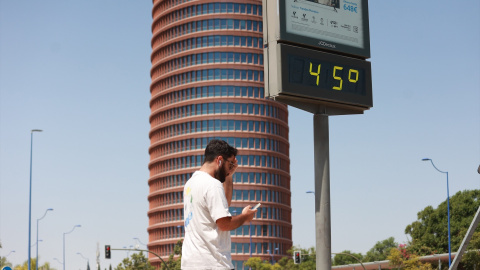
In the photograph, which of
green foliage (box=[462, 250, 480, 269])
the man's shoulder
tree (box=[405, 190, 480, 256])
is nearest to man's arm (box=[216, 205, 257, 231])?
the man's shoulder

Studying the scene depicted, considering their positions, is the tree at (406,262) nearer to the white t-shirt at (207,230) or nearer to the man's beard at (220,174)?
the man's beard at (220,174)

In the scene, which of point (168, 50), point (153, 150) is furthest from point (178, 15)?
point (153, 150)

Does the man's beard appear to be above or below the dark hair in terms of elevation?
below

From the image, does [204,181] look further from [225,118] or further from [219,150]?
[225,118]

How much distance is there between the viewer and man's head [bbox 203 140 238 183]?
7.35 m

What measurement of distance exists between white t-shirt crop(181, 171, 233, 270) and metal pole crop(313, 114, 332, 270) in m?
5.00

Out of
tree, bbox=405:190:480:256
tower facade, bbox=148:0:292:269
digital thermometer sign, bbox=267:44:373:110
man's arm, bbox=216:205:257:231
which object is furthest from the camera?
tower facade, bbox=148:0:292:269

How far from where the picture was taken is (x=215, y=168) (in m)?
7.38

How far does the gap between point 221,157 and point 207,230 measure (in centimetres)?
71

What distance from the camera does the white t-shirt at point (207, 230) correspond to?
7.07 meters

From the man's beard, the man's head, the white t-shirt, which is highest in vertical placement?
the man's head

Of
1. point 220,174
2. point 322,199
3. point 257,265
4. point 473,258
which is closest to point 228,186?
point 220,174

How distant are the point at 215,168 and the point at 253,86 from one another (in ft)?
424

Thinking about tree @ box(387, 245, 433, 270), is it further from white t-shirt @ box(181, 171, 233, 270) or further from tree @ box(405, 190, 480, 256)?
white t-shirt @ box(181, 171, 233, 270)
